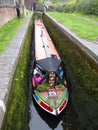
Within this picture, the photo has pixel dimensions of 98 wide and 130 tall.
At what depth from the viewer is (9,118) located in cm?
841

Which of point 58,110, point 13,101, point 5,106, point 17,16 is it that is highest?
point 5,106

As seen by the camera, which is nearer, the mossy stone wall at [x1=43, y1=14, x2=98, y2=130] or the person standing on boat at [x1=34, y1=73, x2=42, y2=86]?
the mossy stone wall at [x1=43, y1=14, x2=98, y2=130]

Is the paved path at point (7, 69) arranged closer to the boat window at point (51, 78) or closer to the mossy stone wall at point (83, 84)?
the boat window at point (51, 78)

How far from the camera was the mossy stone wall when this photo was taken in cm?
1139

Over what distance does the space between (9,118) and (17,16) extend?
33.4m

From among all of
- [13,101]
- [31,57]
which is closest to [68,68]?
[31,57]

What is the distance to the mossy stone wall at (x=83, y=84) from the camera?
11.4 meters

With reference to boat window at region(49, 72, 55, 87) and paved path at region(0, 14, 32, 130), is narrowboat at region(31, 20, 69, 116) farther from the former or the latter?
paved path at region(0, 14, 32, 130)

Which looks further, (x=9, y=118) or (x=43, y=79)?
(x=43, y=79)

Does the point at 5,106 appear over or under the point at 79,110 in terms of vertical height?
over

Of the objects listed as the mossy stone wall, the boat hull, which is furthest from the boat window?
the mossy stone wall

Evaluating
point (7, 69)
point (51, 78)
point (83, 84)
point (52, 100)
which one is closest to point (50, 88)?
point (51, 78)

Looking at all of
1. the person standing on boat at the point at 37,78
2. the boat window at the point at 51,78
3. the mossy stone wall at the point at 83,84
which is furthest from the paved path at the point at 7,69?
the mossy stone wall at the point at 83,84

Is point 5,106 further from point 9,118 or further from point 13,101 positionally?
point 13,101
